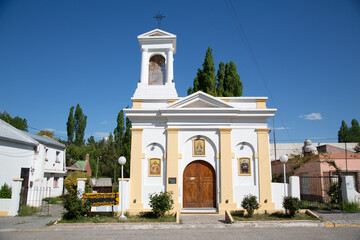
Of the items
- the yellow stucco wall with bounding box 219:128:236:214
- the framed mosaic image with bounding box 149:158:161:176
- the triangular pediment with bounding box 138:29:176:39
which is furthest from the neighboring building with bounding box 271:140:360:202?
the triangular pediment with bounding box 138:29:176:39

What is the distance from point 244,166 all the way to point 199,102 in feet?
13.6

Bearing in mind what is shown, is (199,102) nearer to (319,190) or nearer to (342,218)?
(342,218)

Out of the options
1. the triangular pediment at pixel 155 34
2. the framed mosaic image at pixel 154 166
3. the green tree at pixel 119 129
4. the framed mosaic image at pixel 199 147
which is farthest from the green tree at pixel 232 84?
the green tree at pixel 119 129

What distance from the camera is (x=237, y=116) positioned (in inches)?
592

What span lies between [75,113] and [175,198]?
42447 mm

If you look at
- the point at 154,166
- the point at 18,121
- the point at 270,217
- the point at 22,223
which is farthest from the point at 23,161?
the point at 18,121

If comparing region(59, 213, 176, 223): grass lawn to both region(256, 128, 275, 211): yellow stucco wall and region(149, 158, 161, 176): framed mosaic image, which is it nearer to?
region(149, 158, 161, 176): framed mosaic image

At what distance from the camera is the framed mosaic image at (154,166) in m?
14.7

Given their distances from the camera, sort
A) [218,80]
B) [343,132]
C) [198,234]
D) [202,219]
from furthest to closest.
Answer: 1. [343,132]
2. [218,80]
3. [202,219]
4. [198,234]

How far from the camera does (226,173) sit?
1446cm

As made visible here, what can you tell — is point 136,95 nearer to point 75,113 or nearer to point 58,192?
point 58,192

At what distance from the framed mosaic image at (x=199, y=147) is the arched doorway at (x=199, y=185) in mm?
431

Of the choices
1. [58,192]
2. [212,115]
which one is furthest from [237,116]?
[58,192]

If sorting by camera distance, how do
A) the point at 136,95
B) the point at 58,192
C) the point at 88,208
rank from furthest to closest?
the point at 58,192 < the point at 136,95 < the point at 88,208
